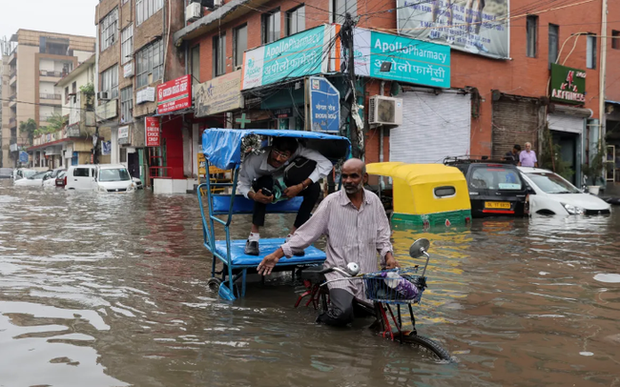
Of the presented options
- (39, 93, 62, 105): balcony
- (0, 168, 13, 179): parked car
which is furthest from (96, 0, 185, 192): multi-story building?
(39, 93, 62, 105): balcony

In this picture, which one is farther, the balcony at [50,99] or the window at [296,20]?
the balcony at [50,99]

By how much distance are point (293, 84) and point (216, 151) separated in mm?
12804

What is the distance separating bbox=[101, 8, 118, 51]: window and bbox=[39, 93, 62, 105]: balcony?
40305 mm

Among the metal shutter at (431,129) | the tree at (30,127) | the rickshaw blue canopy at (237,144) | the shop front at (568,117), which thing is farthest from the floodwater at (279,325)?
the tree at (30,127)

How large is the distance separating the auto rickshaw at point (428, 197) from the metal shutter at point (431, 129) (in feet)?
20.5

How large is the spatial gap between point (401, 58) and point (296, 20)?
14.7 feet

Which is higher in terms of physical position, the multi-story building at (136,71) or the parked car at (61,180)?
the multi-story building at (136,71)

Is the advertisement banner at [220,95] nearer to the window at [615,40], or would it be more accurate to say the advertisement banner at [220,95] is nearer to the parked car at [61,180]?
the parked car at [61,180]

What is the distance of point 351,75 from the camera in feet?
52.0

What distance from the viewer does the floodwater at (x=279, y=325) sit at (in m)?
3.68

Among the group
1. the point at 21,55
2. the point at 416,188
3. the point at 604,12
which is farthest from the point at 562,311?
the point at 21,55

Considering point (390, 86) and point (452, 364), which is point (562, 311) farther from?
point (390, 86)

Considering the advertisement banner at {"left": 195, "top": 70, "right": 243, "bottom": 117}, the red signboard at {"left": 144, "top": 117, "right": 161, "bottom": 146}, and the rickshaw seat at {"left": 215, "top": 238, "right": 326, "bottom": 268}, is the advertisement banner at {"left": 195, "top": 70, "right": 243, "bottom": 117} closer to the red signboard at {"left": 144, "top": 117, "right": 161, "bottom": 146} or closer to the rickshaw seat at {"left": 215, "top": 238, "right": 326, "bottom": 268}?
the red signboard at {"left": 144, "top": 117, "right": 161, "bottom": 146}

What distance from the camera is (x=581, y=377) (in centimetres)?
364
